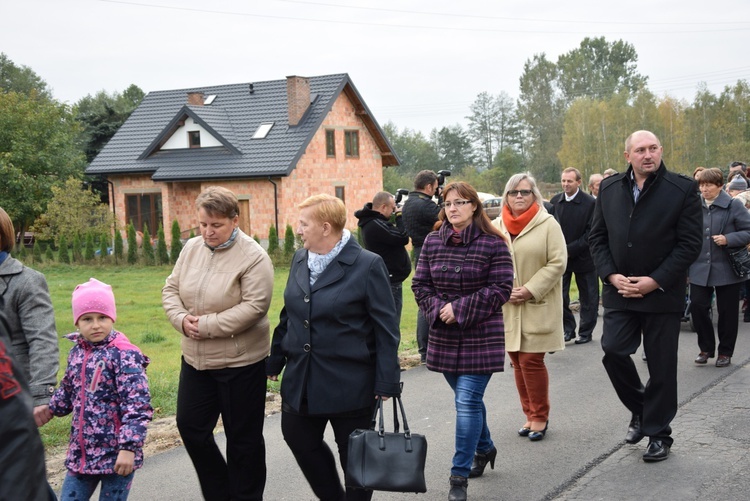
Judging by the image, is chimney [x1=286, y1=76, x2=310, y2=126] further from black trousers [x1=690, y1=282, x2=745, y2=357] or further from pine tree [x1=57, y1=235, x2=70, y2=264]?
black trousers [x1=690, y1=282, x2=745, y2=357]

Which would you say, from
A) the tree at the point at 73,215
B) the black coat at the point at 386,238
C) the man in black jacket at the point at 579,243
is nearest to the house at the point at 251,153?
the tree at the point at 73,215

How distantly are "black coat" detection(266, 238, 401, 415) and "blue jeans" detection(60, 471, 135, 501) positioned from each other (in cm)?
100

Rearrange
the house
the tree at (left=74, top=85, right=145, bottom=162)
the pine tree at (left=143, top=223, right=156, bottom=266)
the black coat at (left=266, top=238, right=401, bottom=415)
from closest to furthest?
the black coat at (left=266, top=238, right=401, bottom=415)
the pine tree at (left=143, top=223, right=156, bottom=266)
the house
the tree at (left=74, top=85, right=145, bottom=162)

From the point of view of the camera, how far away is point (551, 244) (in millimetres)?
7203

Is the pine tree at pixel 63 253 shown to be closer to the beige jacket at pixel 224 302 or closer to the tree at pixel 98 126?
the tree at pixel 98 126

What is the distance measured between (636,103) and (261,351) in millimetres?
73282

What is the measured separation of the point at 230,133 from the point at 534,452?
37.7 m

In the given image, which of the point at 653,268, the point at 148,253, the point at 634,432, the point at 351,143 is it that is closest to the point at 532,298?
the point at 653,268

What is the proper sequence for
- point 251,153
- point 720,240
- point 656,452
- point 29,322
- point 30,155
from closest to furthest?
point 29,322 → point 656,452 → point 720,240 → point 251,153 → point 30,155

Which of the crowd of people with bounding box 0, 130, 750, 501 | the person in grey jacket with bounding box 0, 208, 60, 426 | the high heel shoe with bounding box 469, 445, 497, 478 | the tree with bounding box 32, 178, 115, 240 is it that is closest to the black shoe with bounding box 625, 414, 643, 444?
the crowd of people with bounding box 0, 130, 750, 501

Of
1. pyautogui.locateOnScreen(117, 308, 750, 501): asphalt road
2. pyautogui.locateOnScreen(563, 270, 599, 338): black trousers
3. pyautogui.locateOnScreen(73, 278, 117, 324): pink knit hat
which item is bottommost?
pyautogui.locateOnScreen(117, 308, 750, 501): asphalt road

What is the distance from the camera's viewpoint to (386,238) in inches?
370

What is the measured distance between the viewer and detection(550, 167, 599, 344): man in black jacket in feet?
37.1

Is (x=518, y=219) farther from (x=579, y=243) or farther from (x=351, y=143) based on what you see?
(x=351, y=143)
